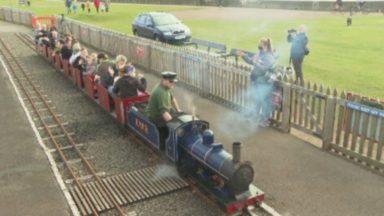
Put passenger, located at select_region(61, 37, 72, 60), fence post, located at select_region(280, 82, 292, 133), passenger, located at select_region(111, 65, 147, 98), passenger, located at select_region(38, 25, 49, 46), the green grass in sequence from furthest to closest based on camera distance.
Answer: passenger, located at select_region(38, 25, 49, 46), passenger, located at select_region(61, 37, 72, 60), the green grass, passenger, located at select_region(111, 65, 147, 98), fence post, located at select_region(280, 82, 292, 133)

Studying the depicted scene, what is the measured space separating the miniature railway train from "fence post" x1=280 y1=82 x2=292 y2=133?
3.25 metres

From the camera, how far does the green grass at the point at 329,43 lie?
15.0 metres

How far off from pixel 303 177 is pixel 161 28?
17090 mm

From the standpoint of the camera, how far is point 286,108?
10102 millimetres

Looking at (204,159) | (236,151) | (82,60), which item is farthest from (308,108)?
(82,60)

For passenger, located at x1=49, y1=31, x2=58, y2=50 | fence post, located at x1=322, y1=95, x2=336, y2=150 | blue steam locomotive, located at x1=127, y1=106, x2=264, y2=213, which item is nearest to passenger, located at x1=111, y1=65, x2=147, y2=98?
blue steam locomotive, located at x1=127, y1=106, x2=264, y2=213

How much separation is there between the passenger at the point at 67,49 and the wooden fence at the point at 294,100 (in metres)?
3.21

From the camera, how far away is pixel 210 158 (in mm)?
6934

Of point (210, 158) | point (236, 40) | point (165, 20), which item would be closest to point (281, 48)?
point (236, 40)

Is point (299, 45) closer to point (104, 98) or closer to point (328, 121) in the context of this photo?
point (328, 121)

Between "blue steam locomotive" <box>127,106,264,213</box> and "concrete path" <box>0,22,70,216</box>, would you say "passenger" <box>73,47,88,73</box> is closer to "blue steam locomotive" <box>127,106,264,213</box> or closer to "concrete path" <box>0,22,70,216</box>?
"concrete path" <box>0,22,70,216</box>

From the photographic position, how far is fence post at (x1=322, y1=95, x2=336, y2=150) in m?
8.79

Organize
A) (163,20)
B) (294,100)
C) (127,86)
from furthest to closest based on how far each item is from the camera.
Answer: (163,20) → (127,86) → (294,100)

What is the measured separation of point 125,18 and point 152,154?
3274 cm
